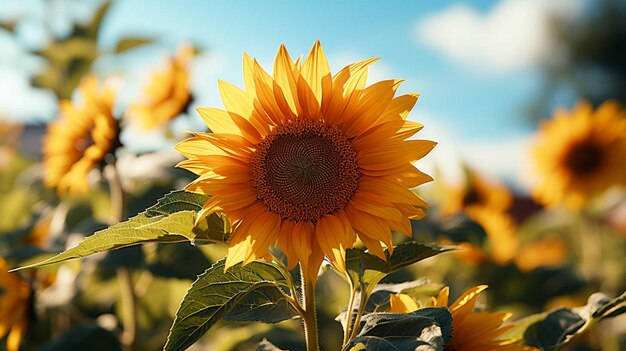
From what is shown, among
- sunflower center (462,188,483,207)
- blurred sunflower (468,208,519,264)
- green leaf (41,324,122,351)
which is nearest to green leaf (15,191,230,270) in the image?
green leaf (41,324,122,351)

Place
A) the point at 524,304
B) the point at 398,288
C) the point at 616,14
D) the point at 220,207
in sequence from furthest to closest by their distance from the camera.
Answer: the point at 616,14 → the point at 524,304 → the point at 398,288 → the point at 220,207

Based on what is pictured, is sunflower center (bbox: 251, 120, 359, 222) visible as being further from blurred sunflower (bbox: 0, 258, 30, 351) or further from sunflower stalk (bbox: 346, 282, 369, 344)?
blurred sunflower (bbox: 0, 258, 30, 351)

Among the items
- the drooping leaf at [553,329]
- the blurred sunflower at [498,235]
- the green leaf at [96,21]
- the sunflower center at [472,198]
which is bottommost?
the blurred sunflower at [498,235]

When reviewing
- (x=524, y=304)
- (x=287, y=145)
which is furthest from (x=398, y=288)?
(x=524, y=304)

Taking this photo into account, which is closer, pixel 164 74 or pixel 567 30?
pixel 164 74

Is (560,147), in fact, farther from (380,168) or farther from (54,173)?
(380,168)

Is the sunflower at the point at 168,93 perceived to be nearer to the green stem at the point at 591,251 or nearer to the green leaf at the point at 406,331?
the green stem at the point at 591,251

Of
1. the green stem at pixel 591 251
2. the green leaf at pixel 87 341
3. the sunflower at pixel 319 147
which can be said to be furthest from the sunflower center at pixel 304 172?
the green stem at pixel 591 251
